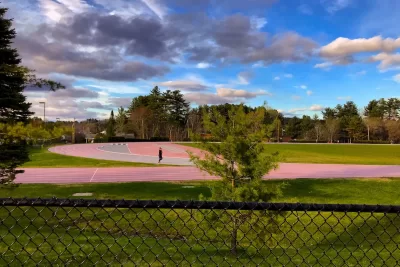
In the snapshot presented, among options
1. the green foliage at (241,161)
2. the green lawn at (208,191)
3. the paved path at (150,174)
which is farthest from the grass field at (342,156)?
the green foliage at (241,161)

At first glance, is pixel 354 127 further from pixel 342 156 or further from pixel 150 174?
pixel 150 174

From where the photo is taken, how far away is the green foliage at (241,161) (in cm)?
785

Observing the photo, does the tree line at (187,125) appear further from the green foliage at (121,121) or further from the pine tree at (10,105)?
the pine tree at (10,105)

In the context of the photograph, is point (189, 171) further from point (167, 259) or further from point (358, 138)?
point (358, 138)

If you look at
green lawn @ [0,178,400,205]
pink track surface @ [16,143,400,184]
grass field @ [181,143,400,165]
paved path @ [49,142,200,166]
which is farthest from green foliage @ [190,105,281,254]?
paved path @ [49,142,200,166]

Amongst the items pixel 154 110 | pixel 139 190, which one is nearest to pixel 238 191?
pixel 139 190

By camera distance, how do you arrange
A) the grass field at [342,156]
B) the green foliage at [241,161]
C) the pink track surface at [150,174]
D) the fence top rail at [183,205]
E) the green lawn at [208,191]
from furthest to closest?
the grass field at [342,156], the pink track surface at [150,174], the green lawn at [208,191], the green foliage at [241,161], the fence top rail at [183,205]

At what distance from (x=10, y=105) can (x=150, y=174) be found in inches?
538

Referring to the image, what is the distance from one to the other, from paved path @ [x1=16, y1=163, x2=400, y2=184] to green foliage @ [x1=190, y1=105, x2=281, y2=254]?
45.1 ft

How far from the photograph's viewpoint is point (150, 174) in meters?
24.4

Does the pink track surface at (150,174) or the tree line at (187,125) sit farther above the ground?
the tree line at (187,125)

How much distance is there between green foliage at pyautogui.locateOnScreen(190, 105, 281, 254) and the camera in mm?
Answer: 7848

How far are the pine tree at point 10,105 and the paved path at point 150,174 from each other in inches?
393

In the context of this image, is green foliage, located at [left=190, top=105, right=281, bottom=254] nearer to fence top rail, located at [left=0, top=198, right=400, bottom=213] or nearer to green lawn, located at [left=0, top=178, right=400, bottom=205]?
fence top rail, located at [left=0, top=198, right=400, bottom=213]
